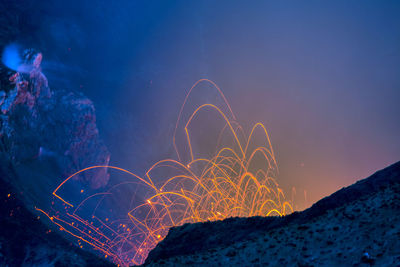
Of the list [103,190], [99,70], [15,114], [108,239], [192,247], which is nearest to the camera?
[192,247]

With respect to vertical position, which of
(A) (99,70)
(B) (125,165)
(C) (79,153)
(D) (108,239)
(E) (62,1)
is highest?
(E) (62,1)

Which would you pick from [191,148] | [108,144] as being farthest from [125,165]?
[191,148]

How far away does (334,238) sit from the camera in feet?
17.0

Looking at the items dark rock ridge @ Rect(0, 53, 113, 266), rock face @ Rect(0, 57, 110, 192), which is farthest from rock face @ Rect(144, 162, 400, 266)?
rock face @ Rect(0, 57, 110, 192)

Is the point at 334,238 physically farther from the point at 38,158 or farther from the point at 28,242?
the point at 38,158

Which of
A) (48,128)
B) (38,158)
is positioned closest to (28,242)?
(38,158)

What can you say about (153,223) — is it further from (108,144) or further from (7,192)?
(7,192)

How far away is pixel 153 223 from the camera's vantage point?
65.0 metres

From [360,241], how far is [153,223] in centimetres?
6635

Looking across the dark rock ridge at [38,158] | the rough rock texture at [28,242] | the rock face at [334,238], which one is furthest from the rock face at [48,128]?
the rock face at [334,238]

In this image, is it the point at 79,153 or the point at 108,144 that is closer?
the point at 79,153

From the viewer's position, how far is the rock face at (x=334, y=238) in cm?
439

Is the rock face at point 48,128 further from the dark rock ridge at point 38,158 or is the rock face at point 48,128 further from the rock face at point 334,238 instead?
the rock face at point 334,238

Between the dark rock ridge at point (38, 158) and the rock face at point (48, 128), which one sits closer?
the dark rock ridge at point (38, 158)
